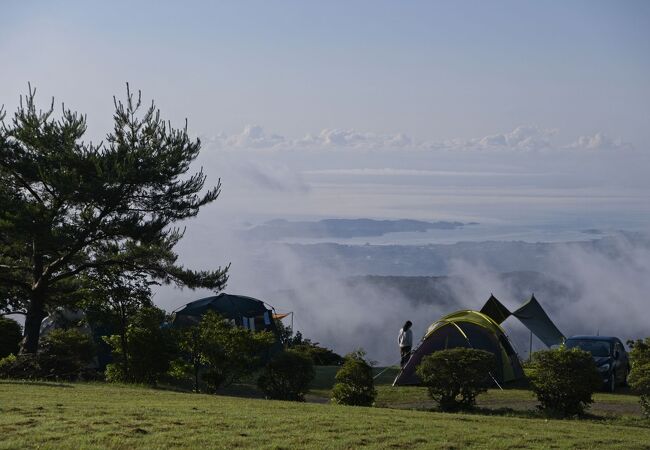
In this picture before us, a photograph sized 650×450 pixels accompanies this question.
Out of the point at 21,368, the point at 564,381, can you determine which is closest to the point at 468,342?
the point at 564,381

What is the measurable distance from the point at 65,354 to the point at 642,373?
1449 centimetres

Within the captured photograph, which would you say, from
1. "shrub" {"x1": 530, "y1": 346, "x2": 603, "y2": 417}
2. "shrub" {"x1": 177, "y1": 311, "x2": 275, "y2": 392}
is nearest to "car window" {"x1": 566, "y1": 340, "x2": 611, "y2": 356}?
"shrub" {"x1": 530, "y1": 346, "x2": 603, "y2": 417}

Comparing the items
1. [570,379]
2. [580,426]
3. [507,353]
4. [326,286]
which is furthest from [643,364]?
[326,286]

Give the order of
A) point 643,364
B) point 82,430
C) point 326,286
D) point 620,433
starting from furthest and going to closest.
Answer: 1. point 326,286
2. point 643,364
3. point 620,433
4. point 82,430

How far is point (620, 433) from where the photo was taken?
15797 mm

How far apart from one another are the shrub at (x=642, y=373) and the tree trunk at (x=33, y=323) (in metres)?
16.2

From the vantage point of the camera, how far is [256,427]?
13.9 metres

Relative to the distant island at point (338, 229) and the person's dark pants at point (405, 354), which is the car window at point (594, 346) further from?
the distant island at point (338, 229)

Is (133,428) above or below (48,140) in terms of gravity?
below

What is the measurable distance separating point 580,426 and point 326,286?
84084 mm

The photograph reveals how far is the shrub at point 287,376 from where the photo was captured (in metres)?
21.2

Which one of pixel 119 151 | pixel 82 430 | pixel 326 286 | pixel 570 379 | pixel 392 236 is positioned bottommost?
pixel 82 430

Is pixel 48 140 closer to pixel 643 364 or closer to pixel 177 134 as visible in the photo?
pixel 177 134

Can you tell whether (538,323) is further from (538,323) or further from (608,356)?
(608,356)
